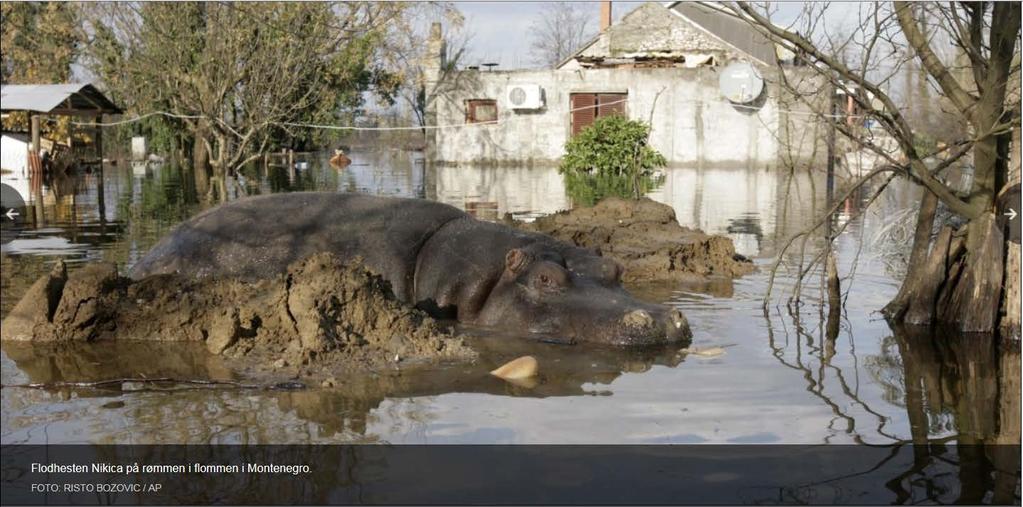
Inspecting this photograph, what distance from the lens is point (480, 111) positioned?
41719 millimetres

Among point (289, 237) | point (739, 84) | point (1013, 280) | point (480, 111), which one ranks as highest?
point (739, 84)

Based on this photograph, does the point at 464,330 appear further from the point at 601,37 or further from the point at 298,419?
the point at 601,37

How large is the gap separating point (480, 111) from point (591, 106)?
5.01 m

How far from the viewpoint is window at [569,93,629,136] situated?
39.1 meters

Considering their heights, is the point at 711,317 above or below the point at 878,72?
below

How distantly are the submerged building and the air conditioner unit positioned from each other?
0.12 ft

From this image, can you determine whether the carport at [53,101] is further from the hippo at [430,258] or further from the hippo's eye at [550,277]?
the hippo's eye at [550,277]

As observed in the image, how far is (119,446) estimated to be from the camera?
16.2ft

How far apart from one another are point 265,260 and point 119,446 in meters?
3.42

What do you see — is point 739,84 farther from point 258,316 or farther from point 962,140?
point 258,316

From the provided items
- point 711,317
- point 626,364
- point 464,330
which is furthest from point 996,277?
point 464,330

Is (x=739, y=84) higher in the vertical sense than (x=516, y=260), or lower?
higher

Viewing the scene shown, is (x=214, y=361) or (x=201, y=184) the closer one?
(x=214, y=361)

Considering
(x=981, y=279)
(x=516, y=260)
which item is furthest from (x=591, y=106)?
(x=516, y=260)
